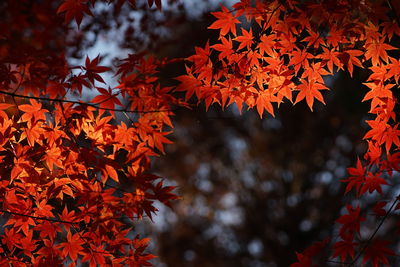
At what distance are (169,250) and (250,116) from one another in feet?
15.1

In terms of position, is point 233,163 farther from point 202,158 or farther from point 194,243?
point 194,243

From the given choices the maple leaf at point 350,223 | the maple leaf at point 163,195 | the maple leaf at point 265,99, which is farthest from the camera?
the maple leaf at point 265,99

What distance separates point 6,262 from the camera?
254cm

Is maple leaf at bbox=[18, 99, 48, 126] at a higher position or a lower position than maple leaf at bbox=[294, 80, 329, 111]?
higher

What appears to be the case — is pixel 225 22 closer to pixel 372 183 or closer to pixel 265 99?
pixel 265 99

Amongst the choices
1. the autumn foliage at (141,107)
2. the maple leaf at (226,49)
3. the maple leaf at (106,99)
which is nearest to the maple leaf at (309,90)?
the autumn foliage at (141,107)

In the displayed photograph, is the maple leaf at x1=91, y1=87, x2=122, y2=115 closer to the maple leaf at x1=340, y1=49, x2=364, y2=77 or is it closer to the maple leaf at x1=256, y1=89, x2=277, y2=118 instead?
the maple leaf at x1=256, y1=89, x2=277, y2=118

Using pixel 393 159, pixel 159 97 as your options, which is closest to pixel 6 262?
pixel 159 97

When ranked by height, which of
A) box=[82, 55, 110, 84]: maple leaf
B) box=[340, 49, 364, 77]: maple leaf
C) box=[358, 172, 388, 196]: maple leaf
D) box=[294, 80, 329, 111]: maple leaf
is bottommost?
box=[358, 172, 388, 196]: maple leaf

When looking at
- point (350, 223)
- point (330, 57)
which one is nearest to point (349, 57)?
point (330, 57)

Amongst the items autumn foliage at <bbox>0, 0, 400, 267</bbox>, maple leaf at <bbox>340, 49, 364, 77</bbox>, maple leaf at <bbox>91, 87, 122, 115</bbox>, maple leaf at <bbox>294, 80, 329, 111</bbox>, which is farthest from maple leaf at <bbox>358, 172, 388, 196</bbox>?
maple leaf at <bbox>91, 87, 122, 115</bbox>

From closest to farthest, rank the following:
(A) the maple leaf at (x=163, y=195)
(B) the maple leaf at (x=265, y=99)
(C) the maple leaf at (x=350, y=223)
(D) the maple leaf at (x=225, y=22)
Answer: (A) the maple leaf at (x=163, y=195) < (C) the maple leaf at (x=350, y=223) < (D) the maple leaf at (x=225, y=22) < (B) the maple leaf at (x=265, y=99)

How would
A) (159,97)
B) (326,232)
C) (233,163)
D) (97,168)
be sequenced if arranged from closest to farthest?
(97,168)
(159,97)
(326,232)
(233,163)

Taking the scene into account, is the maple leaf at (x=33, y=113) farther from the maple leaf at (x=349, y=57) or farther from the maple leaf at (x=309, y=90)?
the maple leaf at (x=349, y=57)
